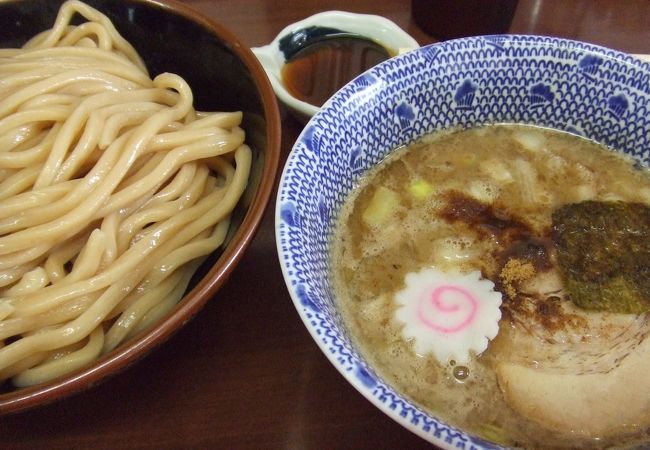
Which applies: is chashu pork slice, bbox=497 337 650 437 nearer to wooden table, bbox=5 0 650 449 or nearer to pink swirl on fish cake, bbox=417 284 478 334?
pink swirl on fish cake, bbox=417 284 478 334

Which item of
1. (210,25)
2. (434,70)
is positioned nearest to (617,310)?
(434,70)

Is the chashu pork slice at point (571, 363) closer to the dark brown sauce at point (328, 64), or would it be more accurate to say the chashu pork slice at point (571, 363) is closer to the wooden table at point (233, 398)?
the wooden table at point (233, 398)

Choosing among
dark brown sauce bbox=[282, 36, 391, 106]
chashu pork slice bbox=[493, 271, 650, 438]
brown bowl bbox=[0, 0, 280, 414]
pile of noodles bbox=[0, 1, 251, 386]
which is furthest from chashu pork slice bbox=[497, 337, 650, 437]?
dark brown sauce bbox=[282, 36, 391, 106]

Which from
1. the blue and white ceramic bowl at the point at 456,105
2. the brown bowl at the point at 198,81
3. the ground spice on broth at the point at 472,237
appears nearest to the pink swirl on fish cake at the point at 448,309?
the ground spice on broth at the point at 472,237

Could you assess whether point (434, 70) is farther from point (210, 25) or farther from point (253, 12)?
point (253, 12)

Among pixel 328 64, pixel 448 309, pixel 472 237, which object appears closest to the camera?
pixel 448 309

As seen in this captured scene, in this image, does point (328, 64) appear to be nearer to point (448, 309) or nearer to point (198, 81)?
point (198, 81)

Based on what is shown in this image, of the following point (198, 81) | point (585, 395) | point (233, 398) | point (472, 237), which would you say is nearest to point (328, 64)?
point (198, 81)
